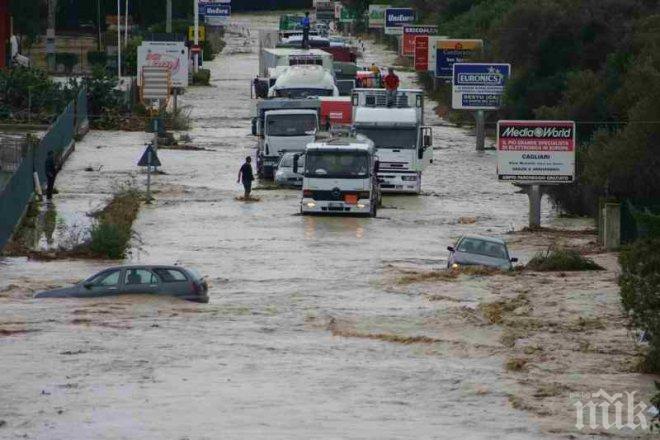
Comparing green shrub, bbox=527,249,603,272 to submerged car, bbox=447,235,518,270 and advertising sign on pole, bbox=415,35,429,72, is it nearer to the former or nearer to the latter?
submerged car, bbox=447,235,518,270

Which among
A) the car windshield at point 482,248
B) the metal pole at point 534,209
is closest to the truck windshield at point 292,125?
the metal pole at point 534,209

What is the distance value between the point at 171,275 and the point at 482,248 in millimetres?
9238

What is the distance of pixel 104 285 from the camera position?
116 ft

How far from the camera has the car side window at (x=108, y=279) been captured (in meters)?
35.2

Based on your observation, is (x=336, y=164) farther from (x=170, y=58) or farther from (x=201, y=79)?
(x=201, y=79)

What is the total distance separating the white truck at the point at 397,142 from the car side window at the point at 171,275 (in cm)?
2239

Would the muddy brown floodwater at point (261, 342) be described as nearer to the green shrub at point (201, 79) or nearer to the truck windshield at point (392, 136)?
the truck windshield at point (392, 136)

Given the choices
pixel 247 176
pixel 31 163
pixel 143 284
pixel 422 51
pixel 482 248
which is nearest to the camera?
pixel 143 284

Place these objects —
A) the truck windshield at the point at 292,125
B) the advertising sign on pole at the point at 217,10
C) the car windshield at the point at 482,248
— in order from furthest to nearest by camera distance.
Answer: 1. the advertising sign on pole at the point at 217,10
2. the truck windshield at the point at 292,125
3. the car windshield at the point at 482,248

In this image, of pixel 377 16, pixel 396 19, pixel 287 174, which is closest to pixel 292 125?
pixel 287 174

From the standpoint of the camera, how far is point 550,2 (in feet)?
256

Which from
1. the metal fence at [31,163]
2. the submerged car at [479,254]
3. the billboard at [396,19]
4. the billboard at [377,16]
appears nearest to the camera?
the submerged car at [479,254]

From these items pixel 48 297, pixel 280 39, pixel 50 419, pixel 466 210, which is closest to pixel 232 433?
pixel 50 419

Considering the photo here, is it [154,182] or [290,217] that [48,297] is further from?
[154,182]
